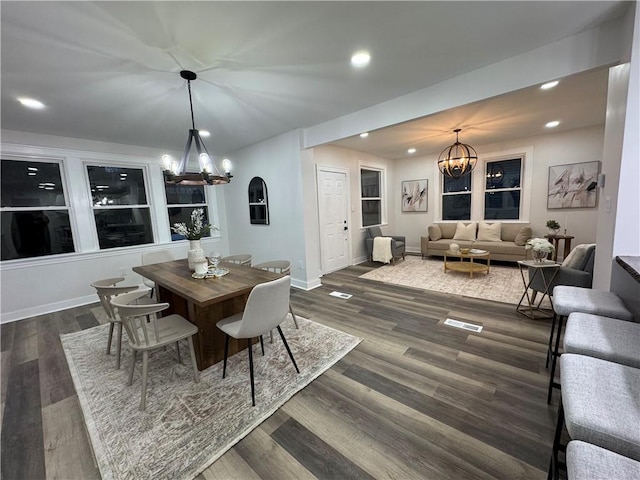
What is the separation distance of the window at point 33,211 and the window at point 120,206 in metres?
0.39

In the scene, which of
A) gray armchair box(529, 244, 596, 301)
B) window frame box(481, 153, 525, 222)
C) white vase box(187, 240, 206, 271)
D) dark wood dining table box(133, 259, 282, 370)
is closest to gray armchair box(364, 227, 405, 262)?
window frame box(481, 153, 525, 222)

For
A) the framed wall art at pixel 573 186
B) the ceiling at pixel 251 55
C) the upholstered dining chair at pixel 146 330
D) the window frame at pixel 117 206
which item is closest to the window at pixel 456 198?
the framed wall art at pixel 573 186

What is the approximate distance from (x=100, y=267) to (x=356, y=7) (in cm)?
498

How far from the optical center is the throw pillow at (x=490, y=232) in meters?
5.55

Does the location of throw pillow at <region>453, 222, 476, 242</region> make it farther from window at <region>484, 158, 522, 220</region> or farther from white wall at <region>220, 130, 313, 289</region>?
white wall at <region>220, 130, 313, 289</region>

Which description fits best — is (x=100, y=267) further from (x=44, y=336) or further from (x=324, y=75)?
(x=324, y=75)

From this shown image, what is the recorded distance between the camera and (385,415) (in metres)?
1.70

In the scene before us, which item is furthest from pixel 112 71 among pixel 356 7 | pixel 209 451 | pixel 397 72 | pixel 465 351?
→ pixel 465 351

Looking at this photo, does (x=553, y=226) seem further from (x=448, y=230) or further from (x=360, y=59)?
(x=360, y=59)

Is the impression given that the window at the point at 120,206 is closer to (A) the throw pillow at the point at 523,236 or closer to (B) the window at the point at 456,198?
(B) the window at the point at 456,198

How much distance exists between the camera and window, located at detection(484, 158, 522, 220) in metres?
5.59

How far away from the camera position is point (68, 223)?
12.9ft

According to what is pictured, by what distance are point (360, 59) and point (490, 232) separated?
5032 millimetres

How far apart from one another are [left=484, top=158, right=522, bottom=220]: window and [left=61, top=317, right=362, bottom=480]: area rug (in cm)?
518
